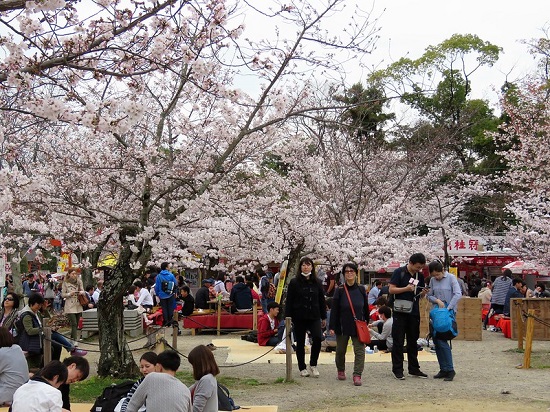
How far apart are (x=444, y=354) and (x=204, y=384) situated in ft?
15.5

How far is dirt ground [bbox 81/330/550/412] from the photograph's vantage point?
798 centimetres

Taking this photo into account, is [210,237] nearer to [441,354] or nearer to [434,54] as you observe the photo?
[441,354]

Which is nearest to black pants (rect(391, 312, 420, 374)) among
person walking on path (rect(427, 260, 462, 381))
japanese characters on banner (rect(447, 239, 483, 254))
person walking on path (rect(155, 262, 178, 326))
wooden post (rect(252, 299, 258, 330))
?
person walking on path (rect(427, 260, 462, 381))

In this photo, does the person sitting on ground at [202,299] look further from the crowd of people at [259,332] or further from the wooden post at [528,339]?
the wooden post at [528,339]

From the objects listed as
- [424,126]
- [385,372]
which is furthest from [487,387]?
[424,126]

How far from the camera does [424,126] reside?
93.1ft

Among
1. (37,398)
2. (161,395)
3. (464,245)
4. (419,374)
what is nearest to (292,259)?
(419,374)

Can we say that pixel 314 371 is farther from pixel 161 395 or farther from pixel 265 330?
pixel 161 395

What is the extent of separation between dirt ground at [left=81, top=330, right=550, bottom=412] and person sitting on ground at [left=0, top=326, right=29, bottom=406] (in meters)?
2.35

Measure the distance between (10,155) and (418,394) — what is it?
537 centimetres

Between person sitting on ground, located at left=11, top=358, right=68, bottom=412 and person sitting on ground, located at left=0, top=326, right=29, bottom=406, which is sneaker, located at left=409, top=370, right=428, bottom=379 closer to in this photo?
person sitting on ground, located at left=0, top=326, right=29, bottom=406

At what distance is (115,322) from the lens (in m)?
9.79

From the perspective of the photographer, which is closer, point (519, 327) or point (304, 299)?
point (304, 299)

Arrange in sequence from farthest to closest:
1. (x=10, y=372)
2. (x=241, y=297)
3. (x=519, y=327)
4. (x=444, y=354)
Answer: (x=241, y=297)
(x=519, y=327)
(x=444, y=354)
(x=10, y=372)
